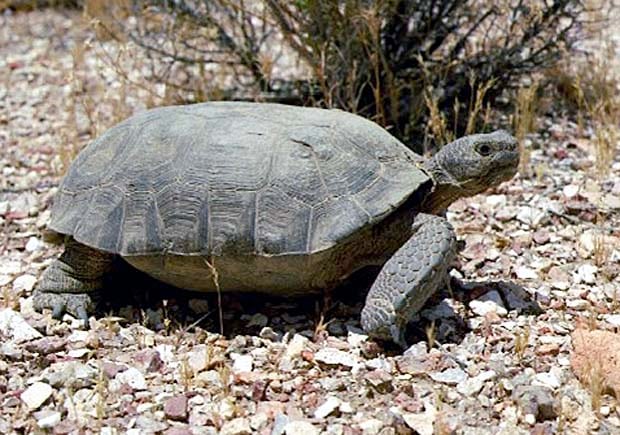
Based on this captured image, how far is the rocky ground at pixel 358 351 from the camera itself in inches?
105

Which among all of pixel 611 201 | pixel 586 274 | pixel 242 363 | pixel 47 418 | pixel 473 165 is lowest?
pixel 47 418

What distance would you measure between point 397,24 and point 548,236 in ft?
5.72

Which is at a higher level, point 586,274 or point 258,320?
point 586,274

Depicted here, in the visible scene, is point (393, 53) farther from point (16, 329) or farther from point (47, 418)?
point (47, 418)

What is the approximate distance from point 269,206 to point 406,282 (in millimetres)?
542

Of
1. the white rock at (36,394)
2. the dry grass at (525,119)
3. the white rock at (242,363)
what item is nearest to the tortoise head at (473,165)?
the white rock at (242,363)

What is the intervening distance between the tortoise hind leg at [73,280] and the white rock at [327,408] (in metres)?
1.13

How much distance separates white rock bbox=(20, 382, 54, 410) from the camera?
2.78 m

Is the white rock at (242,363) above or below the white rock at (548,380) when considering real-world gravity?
below

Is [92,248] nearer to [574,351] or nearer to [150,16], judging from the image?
[574,351]

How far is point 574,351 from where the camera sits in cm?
292

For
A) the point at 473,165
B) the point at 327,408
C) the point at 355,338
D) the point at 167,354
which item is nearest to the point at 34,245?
the point at 167,354

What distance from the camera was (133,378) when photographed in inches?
115

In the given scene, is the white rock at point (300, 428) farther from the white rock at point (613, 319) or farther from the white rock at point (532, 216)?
the white rock at point (532, 216)
